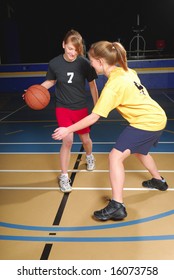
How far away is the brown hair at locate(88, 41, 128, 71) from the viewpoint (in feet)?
8.56

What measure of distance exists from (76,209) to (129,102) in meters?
1.19

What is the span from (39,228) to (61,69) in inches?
65.1

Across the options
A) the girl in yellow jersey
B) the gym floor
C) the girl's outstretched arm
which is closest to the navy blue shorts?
the girl in yellow jersey

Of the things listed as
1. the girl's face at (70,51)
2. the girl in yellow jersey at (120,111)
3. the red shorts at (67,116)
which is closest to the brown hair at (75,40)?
the girl's face at (70,51)

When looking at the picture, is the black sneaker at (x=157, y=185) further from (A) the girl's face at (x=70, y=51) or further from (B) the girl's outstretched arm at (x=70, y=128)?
(A) the girl's face at (x=70, y=51)

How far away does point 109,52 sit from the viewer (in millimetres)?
2613

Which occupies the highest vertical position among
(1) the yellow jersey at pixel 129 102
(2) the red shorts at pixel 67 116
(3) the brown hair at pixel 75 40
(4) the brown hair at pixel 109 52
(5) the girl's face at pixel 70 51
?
(3) the brown hair at pixel 75 40

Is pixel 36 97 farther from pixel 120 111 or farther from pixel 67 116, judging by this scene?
pixel 120 111

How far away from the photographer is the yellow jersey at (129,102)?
2.59 m

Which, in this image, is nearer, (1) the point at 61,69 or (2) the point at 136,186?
(1) the point at 61,69

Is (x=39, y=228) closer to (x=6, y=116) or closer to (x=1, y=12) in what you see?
(x=6, y=116)

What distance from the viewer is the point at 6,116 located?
24.8ft
